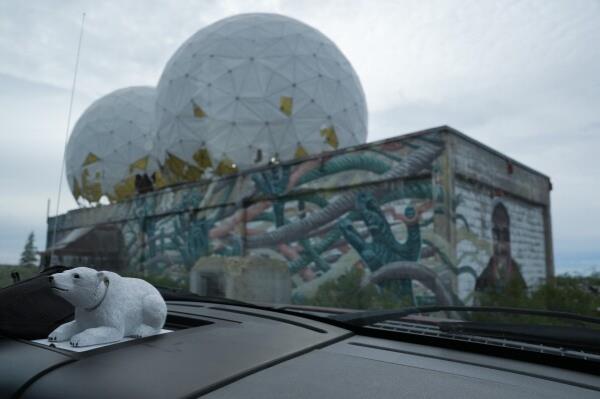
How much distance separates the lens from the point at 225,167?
17266mm

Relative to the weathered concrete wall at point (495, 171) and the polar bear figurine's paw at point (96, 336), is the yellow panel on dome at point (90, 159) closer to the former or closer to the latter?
the weathered concrete wall at point (495, 171)

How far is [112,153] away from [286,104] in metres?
14.1

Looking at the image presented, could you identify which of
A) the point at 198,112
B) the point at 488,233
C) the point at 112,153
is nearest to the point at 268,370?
the point at 488,233

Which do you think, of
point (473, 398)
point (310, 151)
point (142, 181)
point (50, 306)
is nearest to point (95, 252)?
point (142, 181)

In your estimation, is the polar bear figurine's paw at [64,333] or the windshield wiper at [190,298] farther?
the windshield wiper at [190,298]

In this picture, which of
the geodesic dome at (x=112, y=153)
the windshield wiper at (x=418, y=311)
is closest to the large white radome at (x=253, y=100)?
the geodesic dome at (x=112, y=153)

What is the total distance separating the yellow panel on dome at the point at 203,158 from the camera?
1733 centimetres

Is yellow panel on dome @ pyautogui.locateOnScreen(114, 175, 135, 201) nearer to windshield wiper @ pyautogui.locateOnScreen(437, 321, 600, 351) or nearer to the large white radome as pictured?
the large white radome

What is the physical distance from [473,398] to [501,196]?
1293 centimetres

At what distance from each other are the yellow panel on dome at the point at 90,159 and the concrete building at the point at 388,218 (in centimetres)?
1130

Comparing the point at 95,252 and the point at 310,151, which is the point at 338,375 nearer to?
the point at 310,151

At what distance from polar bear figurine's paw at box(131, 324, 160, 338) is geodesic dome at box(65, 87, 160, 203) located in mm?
23884

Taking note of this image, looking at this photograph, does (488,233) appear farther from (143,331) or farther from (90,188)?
(90,188)

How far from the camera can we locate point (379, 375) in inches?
51.3
